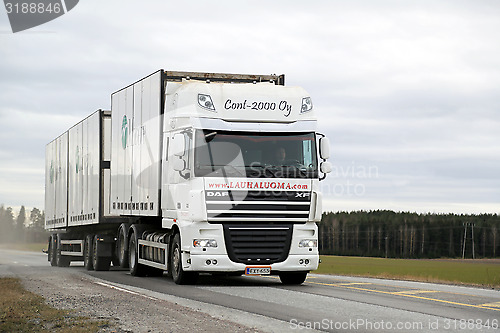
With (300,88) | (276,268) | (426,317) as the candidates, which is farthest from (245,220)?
(426,317)

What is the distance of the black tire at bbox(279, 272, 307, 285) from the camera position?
17.4 meters

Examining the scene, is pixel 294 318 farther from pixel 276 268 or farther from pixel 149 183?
pixel 149 183

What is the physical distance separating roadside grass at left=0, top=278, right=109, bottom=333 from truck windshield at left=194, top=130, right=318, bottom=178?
4486mm

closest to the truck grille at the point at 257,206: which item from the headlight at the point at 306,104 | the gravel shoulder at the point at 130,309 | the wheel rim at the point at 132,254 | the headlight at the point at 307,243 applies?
the headlight at the point at 307,243

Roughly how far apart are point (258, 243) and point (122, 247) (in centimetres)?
707

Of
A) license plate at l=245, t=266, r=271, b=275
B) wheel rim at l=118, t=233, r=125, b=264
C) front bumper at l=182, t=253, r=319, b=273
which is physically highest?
wheel rim at l=118, t=233, r=125, b=264

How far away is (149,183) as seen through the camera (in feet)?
61.7

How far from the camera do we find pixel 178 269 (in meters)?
17.0

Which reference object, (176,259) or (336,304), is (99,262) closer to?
(176,259)

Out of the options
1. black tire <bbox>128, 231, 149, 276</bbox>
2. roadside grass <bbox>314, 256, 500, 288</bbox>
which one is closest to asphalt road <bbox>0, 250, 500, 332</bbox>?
black tire <bbox>128, 231, 149, 276</bbox>

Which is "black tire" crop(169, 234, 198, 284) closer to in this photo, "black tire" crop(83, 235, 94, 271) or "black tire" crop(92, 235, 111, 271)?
"black tire" crop(92, 235, 111, 271)

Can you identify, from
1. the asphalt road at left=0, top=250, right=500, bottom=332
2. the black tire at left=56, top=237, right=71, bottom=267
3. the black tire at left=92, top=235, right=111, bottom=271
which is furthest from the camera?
the black tire at left=56, top=237, right=71, bottom=267

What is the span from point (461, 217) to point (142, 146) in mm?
111531

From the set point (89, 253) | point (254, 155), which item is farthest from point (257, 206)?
point (89, 253)
